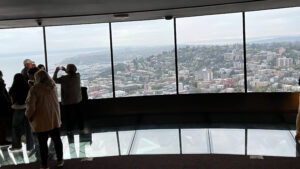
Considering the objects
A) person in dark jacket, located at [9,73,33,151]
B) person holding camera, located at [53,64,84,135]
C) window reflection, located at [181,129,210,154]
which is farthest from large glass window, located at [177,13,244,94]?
person in dark jacket, located at [9,73,33,151]

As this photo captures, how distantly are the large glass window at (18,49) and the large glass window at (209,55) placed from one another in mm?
3459

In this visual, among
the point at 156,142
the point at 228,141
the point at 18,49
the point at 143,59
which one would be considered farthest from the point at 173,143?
the point at 18,49

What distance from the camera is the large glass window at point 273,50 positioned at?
26.3 ft

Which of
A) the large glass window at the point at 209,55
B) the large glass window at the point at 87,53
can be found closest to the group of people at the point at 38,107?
the large glass window at the point at 87,53

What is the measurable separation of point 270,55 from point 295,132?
→ 2.36m

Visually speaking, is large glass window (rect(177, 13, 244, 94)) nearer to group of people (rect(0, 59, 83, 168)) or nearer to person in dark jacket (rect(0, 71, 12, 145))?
group of people (rect(0, 59, 83, 168))

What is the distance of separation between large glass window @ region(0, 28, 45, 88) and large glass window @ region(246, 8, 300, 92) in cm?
507

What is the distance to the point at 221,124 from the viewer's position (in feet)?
24.1

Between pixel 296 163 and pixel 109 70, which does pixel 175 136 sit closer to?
pixel 296 163

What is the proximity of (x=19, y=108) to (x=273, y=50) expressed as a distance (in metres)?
5.73

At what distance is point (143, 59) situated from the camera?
28.5 ft

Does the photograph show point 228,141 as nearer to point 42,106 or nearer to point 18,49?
point 42,106

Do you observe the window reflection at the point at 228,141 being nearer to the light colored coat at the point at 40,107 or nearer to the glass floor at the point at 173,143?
the glass floor at the point at 173,143

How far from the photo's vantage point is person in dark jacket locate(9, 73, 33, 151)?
5824 millimetres
